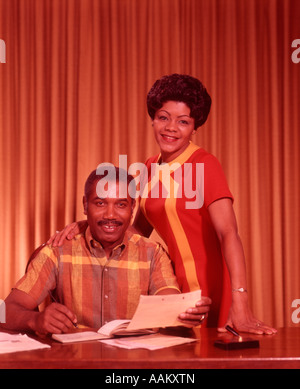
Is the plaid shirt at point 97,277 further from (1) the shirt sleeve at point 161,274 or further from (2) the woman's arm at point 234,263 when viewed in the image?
(2) the woman's arm at point 234,263

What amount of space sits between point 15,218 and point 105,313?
210cm

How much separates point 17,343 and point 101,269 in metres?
0.59

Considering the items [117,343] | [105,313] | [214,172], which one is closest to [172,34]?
[214,172]

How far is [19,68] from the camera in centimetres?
400

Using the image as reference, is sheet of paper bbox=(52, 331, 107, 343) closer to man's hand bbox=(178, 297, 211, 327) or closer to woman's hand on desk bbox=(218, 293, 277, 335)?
man's hand bbox=(178, 297, 211, 327)

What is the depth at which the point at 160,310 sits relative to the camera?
1688mm

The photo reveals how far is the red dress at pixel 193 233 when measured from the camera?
222 cm

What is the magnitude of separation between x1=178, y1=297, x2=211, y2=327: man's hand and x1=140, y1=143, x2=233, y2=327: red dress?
0.42 metres

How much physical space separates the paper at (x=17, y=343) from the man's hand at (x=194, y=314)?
0.45 metres

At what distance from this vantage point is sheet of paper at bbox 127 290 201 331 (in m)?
1.65

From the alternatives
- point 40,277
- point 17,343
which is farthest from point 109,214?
point 17,343
